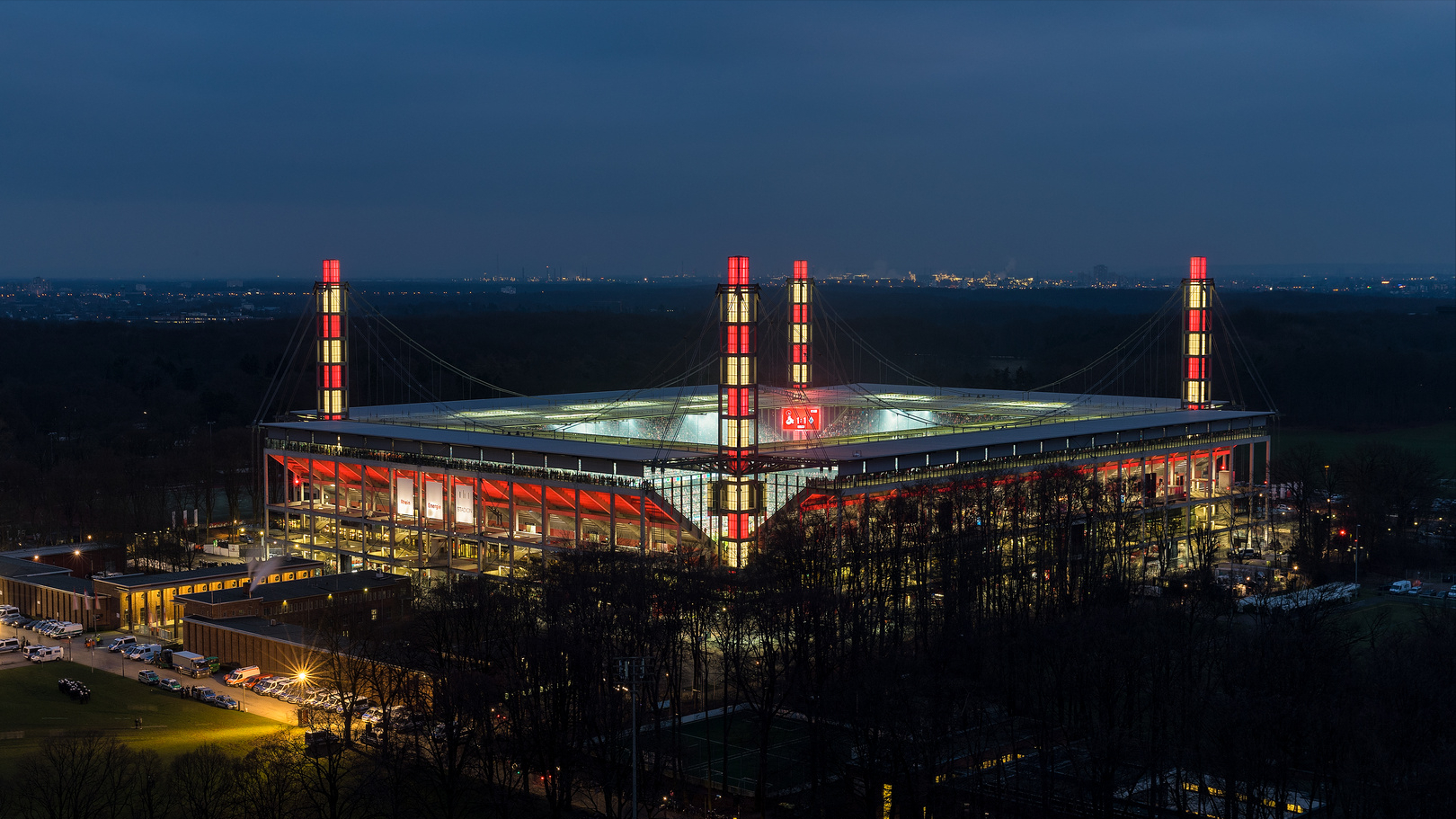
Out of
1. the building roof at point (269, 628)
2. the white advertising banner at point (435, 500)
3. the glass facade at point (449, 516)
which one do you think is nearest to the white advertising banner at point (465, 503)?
the glass facade at point (449, 516)

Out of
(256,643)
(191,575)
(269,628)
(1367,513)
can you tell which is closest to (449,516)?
(191,575)

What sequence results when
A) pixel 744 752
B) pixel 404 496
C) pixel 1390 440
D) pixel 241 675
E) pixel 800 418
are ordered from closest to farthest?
pixel 744 752
pixel 241 675
pixel 404 496
pixel 800 418
pixel 1390 440

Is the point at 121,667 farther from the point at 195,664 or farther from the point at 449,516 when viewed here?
the point at 449,516

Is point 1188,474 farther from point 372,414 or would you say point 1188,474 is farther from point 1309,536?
point 372,414

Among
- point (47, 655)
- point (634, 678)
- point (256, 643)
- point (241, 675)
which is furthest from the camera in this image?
point (47, 655)

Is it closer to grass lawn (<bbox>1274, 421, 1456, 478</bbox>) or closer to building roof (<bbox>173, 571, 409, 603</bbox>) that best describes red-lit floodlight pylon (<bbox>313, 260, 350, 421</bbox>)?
building roof (<bbox>173, 571, 409, 603</bbox>)

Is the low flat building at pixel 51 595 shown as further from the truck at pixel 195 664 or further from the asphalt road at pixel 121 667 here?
the truck at pixel 195 664

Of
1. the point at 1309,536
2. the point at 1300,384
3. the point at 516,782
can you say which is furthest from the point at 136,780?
the point at 1300,384

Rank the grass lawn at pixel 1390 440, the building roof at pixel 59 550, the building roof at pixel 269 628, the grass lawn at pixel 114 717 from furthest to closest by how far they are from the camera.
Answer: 1. the grass lawn at pixel 1390 440
2. the building roof at pixel 59 550
3. the building roof at pixel 269 628
4. the grass lawn at pixel 114 717
